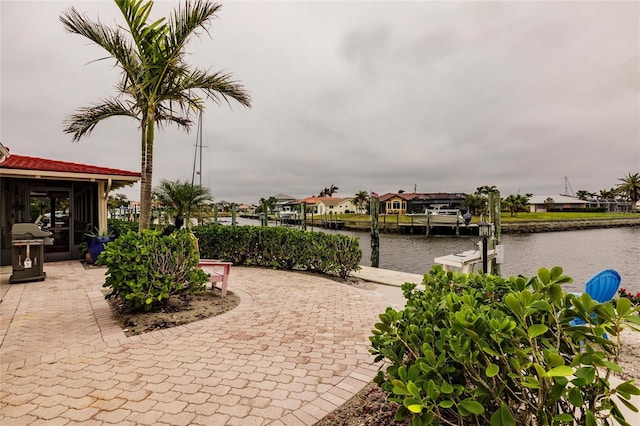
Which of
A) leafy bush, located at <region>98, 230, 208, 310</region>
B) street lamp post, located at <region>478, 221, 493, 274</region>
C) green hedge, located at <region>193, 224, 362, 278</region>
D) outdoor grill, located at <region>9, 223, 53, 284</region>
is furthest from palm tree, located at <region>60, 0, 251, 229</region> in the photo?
street lamp post, located at <region>478, 221, 493, 274</region>

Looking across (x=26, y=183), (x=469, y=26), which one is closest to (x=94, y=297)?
(x=26, y=183)

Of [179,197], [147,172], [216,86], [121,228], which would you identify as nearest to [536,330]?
[147,172]

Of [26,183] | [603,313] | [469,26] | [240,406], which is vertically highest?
[469,26]

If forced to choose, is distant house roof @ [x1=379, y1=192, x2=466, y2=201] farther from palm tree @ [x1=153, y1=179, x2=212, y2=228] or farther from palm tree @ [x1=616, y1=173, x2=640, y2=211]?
palm tree @ [x1=153, y1=179, x2=212, y2=228]

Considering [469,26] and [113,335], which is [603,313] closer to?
[113,335]

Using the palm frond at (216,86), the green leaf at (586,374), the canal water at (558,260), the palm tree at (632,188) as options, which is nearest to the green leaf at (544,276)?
the green leaf at (586,374)

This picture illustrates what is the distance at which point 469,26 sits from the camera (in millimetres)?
7664

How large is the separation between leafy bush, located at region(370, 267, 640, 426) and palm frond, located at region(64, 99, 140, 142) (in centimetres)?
610

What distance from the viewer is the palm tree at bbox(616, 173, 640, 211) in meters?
63.2

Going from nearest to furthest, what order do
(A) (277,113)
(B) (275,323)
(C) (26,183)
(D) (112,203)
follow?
(B) (275,323) < (C) (26,183) < (A) (277,113) < (D) (112,203)

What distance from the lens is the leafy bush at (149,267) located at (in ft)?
13.6

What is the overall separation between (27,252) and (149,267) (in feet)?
15.2

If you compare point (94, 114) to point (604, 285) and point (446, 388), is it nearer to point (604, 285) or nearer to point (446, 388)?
Result: point (446, 388)

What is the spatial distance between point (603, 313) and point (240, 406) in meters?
2.37
